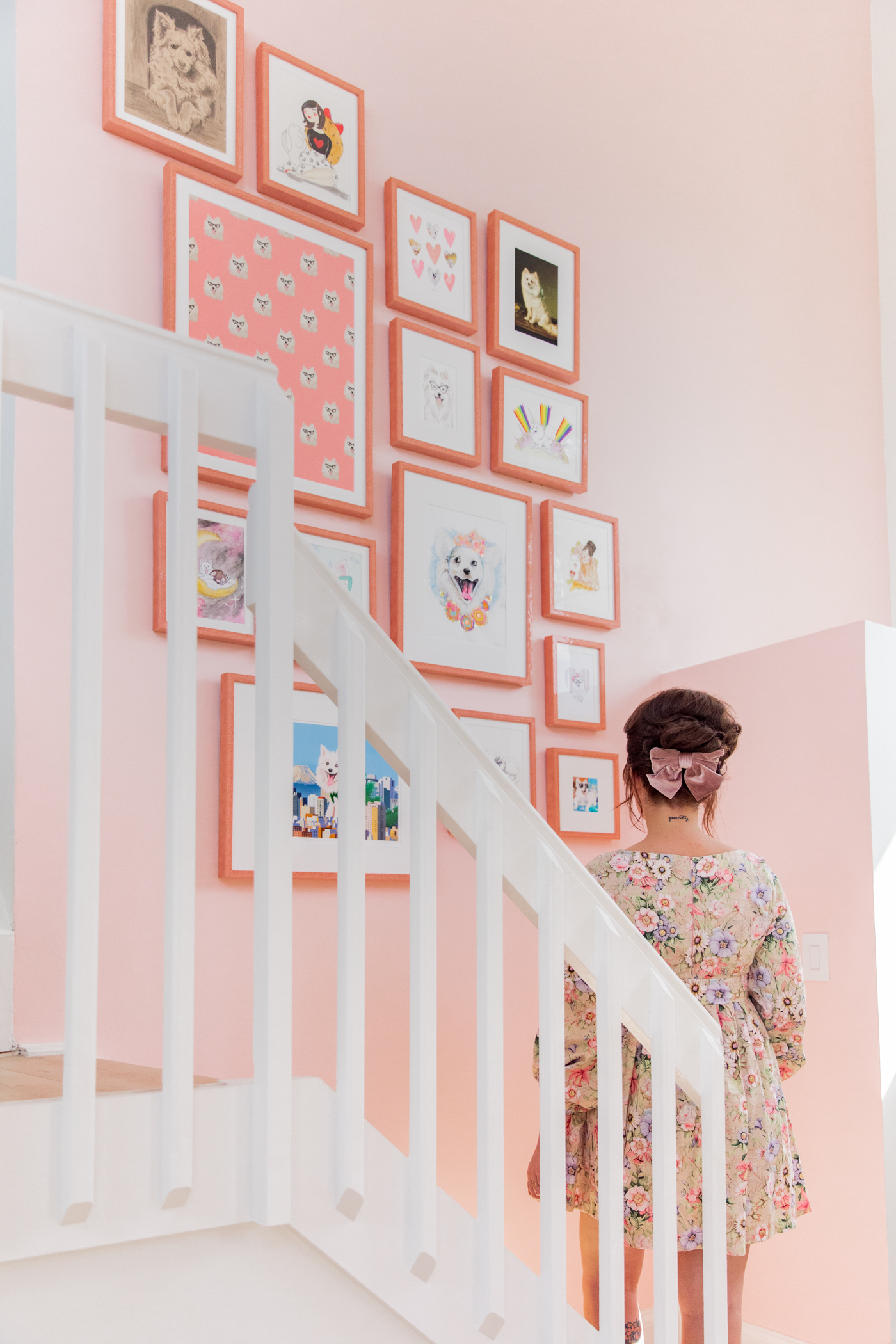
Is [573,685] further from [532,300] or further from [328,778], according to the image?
[532,300]

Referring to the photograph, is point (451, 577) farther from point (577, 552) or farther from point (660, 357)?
point (660, 357)

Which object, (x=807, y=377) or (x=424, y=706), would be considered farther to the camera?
(x=807, y=377)

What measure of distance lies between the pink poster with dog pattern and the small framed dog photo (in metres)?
Result: 0.40

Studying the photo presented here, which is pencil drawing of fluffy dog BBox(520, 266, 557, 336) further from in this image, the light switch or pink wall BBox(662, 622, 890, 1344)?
the light switch

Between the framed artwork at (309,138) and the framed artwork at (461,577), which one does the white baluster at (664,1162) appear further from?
the framed artwork at (309,138)

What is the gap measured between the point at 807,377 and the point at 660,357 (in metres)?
0.64

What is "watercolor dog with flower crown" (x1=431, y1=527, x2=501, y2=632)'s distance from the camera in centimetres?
244

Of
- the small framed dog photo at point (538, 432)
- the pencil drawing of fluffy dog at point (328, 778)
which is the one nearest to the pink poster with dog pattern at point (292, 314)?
the small framed dog photo at point (538, 432)

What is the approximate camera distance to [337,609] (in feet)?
4.25

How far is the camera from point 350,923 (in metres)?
1.20

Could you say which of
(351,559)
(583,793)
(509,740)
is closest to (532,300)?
(351,559)

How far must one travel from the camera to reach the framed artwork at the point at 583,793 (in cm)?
→ 258

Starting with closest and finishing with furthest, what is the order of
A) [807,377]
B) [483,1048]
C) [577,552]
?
1. [483,1048]
2. [577,552]
3. [807,377]

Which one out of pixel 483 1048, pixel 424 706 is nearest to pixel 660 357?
pixel 424 706
